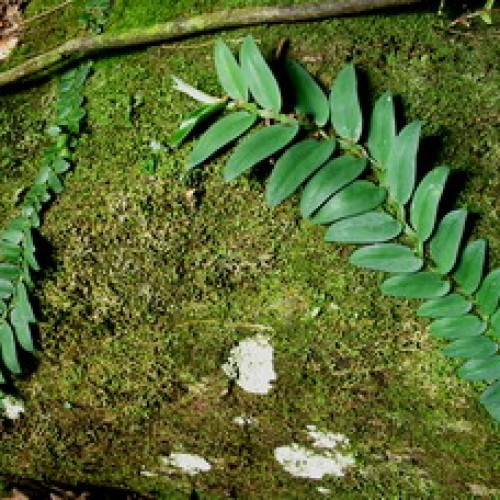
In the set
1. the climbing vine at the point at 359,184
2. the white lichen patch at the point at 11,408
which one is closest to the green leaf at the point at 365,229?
the climbing vine at the point at 359,184

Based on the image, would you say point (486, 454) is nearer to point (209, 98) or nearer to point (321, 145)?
point (321, 145)

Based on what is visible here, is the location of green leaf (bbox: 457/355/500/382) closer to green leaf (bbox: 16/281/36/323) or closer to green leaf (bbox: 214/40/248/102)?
green leaf (bbox: 214/40/248/102)

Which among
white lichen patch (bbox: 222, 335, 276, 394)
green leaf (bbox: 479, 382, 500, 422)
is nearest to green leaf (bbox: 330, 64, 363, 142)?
white lichen patch (bbox: 222, 335, 276, 394)

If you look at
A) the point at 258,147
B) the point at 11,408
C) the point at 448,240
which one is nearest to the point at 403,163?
the point at 448,240

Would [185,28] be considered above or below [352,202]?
above

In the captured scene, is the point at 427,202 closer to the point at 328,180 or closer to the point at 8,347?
the point at 328,180

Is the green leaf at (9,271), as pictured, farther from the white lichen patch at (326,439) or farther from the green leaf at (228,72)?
the white lichen patch at (326,439)
